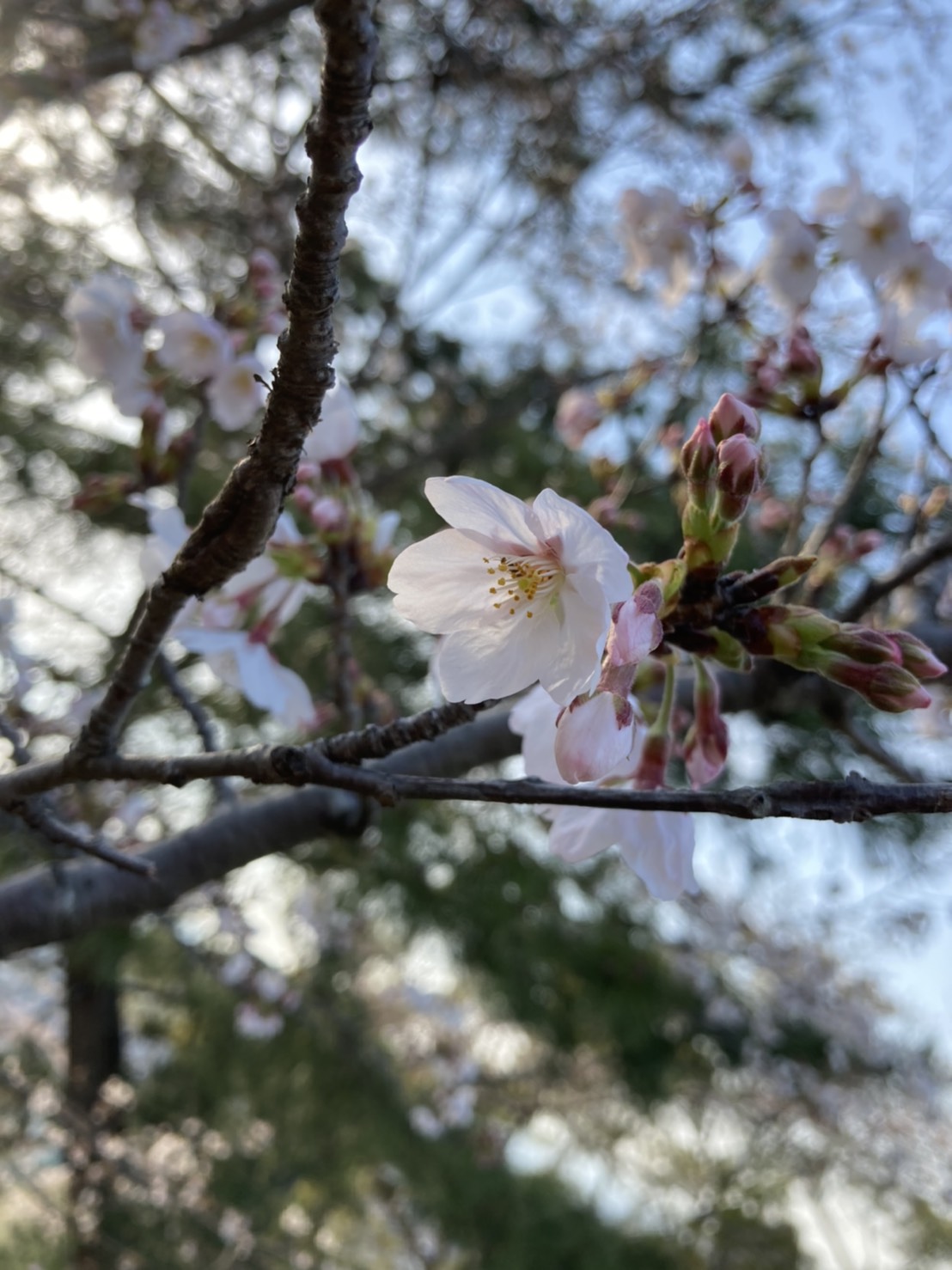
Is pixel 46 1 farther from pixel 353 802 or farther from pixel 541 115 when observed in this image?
pixel 353 802

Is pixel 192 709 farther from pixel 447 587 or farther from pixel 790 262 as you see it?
pixel 790 262

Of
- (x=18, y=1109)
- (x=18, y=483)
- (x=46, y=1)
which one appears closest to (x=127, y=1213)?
(x=18, y=1109)

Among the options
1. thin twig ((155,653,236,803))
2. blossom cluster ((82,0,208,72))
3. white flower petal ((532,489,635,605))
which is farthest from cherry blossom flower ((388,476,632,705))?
blossom cluster ((82,0,208,72))

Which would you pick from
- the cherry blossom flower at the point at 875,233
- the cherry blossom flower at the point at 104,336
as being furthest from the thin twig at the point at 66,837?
the cherry blossom flower at the point at 875,233

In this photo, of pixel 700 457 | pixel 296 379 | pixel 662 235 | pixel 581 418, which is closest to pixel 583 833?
pixel 700 457

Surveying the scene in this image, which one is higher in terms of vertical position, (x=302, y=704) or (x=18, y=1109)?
(x=18, y=1109)

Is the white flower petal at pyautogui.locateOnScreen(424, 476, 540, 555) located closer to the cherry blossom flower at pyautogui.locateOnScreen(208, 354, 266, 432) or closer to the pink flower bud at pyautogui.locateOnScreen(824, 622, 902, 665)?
the pink flower bud at pyautogui.locateOnScreen(824, 622, 902, 665)

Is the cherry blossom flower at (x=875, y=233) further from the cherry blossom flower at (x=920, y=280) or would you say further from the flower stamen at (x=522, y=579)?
the flower stamen at (x=522, y=579)
